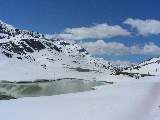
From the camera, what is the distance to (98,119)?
68.7 ft

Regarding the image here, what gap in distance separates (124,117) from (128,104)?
6.18 metres

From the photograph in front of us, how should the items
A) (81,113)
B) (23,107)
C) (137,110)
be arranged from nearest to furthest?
(81,113)
(137,110)
(23,107)

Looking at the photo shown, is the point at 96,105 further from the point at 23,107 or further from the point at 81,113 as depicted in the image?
the point at 23,107

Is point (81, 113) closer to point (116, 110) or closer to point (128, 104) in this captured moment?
point (116, 110)

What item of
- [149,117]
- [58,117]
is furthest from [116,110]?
[58,117]

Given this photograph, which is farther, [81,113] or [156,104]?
[156,104]

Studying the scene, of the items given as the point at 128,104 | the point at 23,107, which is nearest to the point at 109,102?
the point at 128,104

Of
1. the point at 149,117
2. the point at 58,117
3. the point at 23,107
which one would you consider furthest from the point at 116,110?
the point at 23,107

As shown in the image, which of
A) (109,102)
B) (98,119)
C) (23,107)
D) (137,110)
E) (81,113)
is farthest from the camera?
(109,102)

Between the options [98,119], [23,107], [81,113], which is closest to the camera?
[98,119]

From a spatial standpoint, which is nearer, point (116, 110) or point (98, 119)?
point (98, 119)

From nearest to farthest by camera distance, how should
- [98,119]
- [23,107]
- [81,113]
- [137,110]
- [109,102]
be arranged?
[98,119] < [81,113] < [137,110] < [23,107] < [109,102]

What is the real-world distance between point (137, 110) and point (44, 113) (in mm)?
7814

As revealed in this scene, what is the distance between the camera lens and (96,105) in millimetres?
27172
